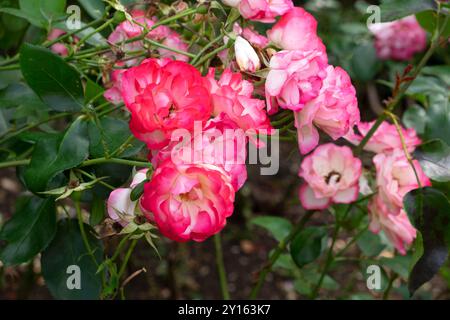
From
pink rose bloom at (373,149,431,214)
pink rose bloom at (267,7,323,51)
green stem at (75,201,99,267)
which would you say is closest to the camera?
pink rose bloom at (267,7,323,51)

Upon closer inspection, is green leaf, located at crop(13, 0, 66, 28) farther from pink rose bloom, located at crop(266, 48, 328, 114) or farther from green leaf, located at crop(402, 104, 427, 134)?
green leaf, located at crop(402, 104, 427, 134)

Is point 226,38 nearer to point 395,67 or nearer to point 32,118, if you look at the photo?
point 32,118

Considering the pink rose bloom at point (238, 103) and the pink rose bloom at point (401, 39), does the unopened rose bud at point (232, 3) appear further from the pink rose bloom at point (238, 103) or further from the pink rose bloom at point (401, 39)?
the pink rose bloom at point (401, 39)

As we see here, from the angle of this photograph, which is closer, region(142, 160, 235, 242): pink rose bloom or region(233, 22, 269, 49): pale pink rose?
region(142, 160, 235, 242): pink rose bloom

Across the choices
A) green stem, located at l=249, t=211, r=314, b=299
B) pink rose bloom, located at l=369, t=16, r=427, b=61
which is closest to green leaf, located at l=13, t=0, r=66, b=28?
green stem, located at l=249, t=211, r=314, b=299

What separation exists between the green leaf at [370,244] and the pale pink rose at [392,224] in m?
0.22

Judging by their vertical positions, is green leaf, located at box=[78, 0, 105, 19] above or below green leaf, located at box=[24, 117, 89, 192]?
above

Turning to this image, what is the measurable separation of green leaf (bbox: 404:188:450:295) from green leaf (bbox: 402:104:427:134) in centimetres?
37

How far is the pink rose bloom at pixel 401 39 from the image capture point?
204cm

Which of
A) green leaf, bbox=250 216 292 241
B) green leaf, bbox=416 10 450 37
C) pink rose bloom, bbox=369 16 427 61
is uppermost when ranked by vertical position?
green leaf, bbox=416 10 450 37

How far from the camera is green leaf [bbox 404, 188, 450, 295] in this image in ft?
2.62

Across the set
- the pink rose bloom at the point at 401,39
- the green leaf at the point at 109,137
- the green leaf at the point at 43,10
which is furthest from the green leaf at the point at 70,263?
the pink rose bloom at the point at 401,39
